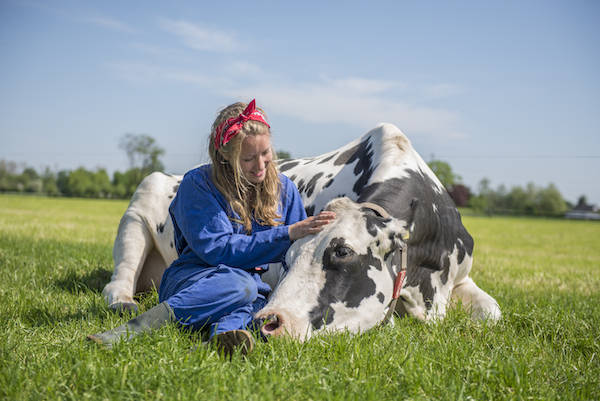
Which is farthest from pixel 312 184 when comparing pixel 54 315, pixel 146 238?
pixel 54 315

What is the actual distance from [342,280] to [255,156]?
1196mm

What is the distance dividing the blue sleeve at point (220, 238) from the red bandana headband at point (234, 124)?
43 cm

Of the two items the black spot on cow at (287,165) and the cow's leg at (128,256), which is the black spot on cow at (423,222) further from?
the cow's leg at (128,256)

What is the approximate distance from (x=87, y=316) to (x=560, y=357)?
11.6 ft

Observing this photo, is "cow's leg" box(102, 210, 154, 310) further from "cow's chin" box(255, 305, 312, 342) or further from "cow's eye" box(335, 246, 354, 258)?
"cow's eye" box(335, 246, 354, 258)

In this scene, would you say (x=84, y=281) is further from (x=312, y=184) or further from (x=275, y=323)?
(x=275, y=323)

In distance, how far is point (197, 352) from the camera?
2.67m

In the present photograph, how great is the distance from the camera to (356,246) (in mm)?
3258

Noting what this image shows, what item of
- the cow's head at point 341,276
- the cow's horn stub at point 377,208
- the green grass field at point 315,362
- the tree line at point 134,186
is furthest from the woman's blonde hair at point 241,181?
the tree line at point 134,186

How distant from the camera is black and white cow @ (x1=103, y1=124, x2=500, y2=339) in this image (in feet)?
10.4

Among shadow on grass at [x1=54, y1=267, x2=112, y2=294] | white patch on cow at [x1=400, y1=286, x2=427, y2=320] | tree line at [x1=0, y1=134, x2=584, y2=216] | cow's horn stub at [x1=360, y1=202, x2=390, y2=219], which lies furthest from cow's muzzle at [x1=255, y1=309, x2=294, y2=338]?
tree line at [x1=0, y1=134, x2=584, y2=216]

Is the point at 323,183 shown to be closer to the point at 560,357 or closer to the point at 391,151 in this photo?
the point at 391,151

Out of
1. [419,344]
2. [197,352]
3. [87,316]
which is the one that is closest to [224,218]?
[197,352]

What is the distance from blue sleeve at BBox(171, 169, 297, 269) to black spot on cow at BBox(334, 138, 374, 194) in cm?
161
